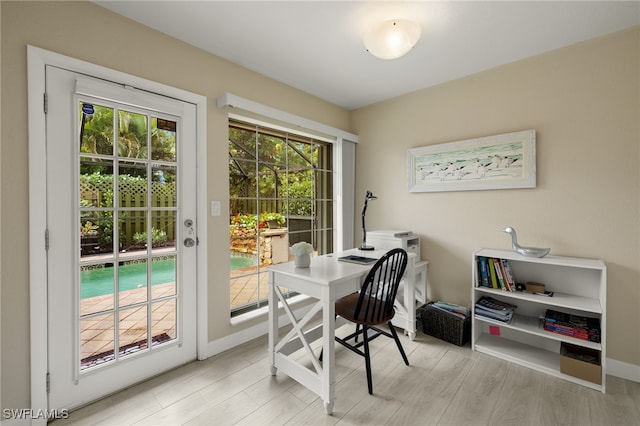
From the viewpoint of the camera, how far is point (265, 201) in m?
2.77

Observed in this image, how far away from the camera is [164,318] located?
2.05 metres

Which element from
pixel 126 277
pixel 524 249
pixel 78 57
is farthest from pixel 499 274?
pixel 78 57

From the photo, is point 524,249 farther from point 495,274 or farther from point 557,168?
point 557,168

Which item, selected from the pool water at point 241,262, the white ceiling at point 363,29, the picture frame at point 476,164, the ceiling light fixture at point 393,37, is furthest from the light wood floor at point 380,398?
the white ceiling at point 363,29

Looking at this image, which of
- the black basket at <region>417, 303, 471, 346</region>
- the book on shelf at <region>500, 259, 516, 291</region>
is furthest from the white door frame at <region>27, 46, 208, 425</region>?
the book on shelf at <region>500, 259, 516, 291</region>

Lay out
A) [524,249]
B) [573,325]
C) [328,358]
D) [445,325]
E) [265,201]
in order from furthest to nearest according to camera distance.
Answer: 1. [265,201]
2. [445,325]
3. [524,249]
4. [573,325]
5. [328,358]

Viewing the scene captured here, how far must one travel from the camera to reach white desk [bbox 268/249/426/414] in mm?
1638

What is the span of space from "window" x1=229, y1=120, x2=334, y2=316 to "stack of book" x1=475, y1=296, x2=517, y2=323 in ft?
5.64

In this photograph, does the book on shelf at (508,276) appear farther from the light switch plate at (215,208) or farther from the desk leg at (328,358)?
the light switch plate at (215,208)

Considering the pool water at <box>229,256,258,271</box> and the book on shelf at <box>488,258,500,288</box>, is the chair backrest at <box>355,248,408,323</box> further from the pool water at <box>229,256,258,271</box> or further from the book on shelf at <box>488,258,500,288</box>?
the pool water at <box>229,256,258,271</box>

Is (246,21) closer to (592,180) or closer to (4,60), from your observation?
(4,60)

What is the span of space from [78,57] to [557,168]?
3.39 meters

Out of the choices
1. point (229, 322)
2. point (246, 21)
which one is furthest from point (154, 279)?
point (246, 21)

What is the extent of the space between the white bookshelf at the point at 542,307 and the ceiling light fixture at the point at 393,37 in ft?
5.53
